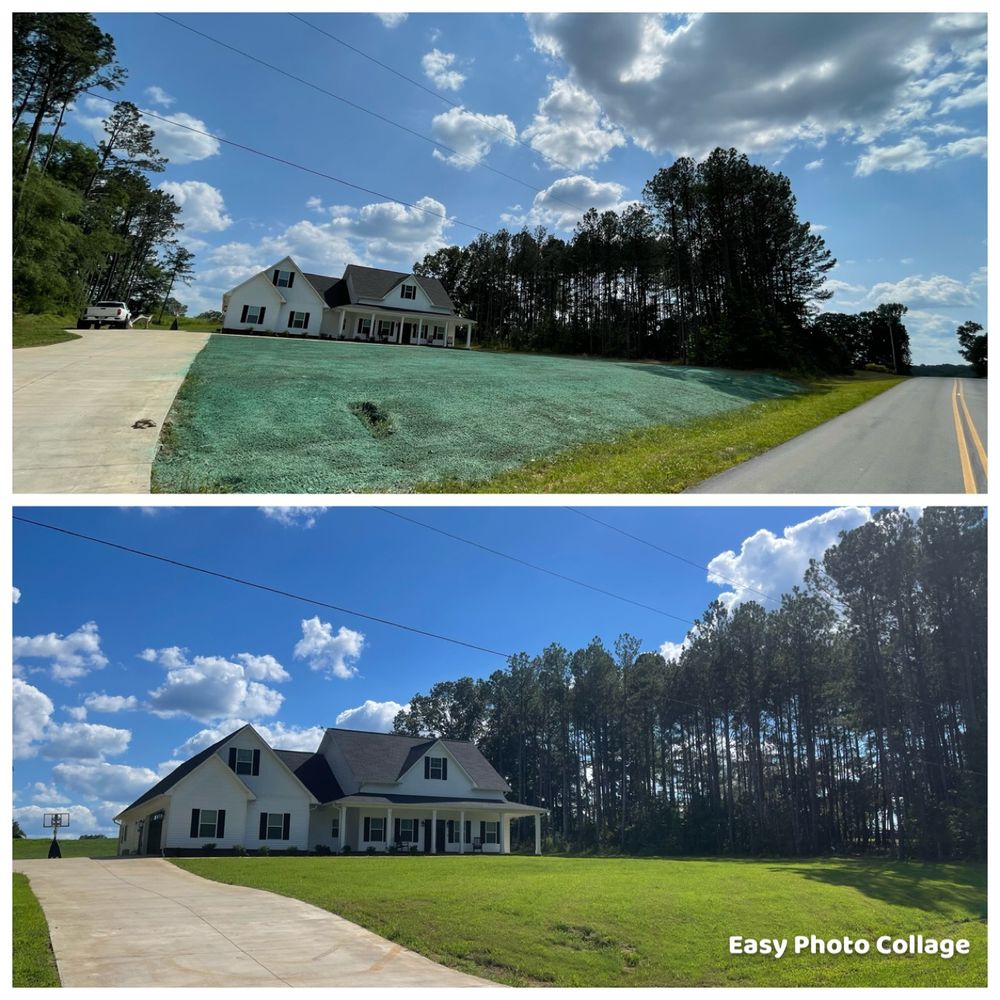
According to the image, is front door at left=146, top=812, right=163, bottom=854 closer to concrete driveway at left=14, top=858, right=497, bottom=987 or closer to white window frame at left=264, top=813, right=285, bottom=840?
white window frame at left=264, top=813, right=285, bottom=840

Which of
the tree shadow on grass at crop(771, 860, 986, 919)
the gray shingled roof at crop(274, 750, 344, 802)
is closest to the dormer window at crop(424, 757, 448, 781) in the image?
the gray shingled roof at crop(274, 750, 344, 802)

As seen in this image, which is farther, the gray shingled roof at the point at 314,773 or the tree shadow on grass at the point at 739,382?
the gray shingled roof at the point at 314,773

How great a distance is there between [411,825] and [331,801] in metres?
3.53

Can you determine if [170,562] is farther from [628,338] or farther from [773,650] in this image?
[628,338]

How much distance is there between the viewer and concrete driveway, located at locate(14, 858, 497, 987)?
313 inches

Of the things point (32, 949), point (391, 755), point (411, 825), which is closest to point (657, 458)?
point (32, 949)

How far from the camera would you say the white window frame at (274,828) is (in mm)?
26906

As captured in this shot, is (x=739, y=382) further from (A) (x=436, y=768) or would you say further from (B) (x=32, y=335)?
(B) (x=32, y=335)

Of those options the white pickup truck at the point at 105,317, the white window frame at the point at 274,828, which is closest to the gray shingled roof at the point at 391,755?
the white window frame at the point at 274,828

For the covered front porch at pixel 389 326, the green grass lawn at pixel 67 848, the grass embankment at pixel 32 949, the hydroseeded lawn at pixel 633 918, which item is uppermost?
the covered front porch at pixel 389 326

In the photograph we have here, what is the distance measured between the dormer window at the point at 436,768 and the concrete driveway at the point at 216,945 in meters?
20.0

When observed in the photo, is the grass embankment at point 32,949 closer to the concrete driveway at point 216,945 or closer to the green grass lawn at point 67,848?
the concrete driveway at point 216,945

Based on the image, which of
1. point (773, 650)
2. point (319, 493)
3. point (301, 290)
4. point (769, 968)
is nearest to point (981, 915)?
point (769, 968)

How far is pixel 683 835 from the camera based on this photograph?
3556 cm
